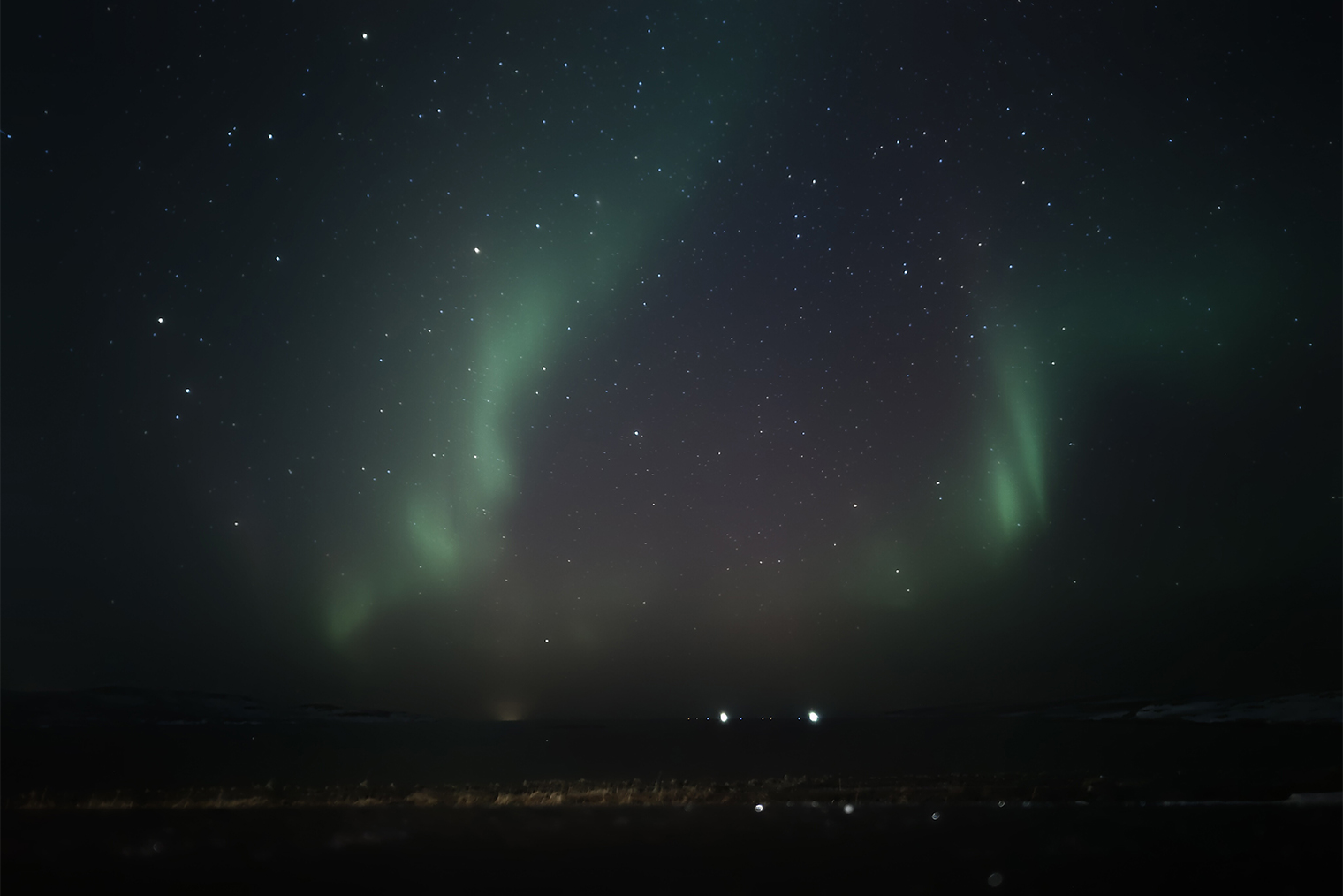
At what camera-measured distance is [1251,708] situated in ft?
98.1

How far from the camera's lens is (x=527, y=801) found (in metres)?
13.6

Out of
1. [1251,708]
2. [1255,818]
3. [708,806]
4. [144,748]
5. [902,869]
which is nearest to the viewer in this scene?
[902,869]

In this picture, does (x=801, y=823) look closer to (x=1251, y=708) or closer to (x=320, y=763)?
(x=320, y=763)

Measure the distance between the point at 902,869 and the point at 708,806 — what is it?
16.8 feet

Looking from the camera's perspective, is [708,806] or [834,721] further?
[834,721]

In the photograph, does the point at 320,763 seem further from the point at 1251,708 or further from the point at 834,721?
the point at 1251,708

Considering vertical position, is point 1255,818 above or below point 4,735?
below

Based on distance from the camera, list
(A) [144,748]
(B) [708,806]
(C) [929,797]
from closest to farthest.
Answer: (B) [708,806] < (C) [929,797] < (A) [144,748]

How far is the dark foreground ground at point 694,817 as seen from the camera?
8.43 meters

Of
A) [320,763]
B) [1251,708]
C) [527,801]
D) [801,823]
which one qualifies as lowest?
[1251,708]

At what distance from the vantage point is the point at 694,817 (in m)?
11.9

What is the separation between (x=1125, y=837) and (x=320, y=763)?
24978mm

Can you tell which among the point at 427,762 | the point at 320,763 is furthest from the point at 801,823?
the point at 320,763

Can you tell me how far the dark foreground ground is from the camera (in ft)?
27.7
